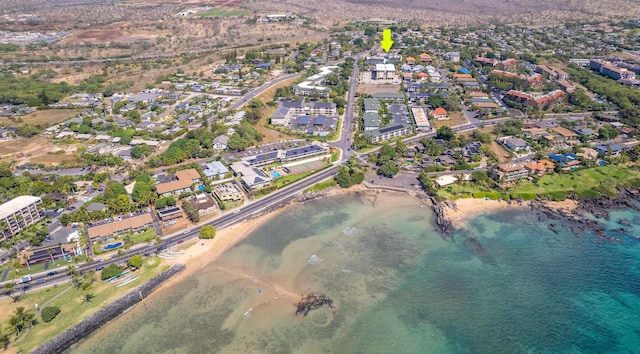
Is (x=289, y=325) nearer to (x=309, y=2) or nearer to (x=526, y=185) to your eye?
(x=526, y=185)

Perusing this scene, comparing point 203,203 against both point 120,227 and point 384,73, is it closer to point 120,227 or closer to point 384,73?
point 120,227

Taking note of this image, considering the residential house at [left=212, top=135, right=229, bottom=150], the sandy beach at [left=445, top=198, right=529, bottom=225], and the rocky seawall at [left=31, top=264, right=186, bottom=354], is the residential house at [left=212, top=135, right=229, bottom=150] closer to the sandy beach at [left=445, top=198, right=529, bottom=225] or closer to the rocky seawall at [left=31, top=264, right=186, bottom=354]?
the rocky seawall at [left=31, top=264, right=186, bottom=354]

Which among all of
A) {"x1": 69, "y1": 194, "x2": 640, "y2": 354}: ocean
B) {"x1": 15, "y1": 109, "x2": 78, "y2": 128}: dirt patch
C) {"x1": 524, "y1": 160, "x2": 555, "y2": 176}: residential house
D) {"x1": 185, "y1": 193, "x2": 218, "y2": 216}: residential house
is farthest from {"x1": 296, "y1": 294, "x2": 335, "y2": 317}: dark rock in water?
{"x1": 15, "y1": 109, "x2": 78, "y2": 128}: dirt patch

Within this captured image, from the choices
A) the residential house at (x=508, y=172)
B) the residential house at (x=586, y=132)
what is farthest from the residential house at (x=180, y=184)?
the residential house at (x=586, y=132)

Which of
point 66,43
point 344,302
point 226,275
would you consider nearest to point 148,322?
point 226,275

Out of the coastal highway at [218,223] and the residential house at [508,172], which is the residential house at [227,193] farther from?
the residential house at [508,172]
